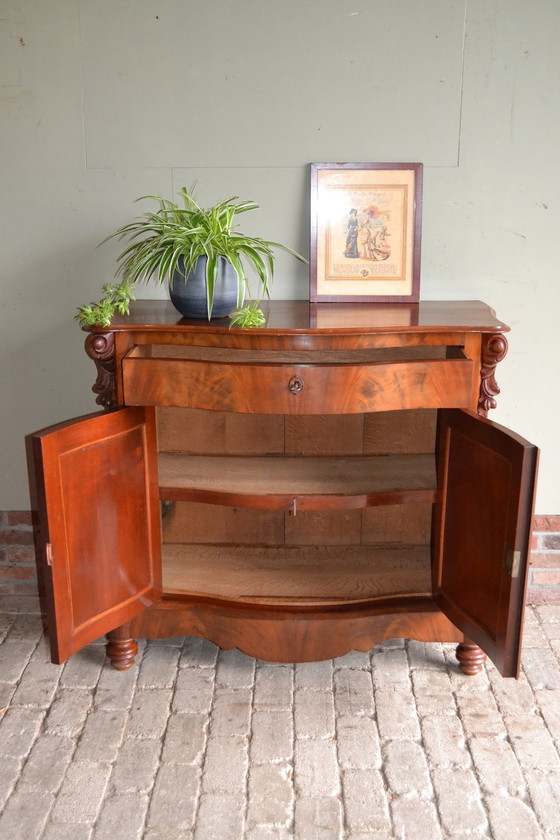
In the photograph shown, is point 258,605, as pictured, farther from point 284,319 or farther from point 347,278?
point 347,278

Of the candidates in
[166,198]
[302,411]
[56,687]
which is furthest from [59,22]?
[56,687]

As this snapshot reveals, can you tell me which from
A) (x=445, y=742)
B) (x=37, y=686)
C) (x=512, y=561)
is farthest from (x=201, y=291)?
(x=445, y=742)

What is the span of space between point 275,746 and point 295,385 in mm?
1006

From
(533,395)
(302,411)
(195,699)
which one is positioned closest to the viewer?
(302,411)

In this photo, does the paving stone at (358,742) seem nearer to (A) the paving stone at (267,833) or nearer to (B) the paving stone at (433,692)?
(B) the paving stone at (433,692)

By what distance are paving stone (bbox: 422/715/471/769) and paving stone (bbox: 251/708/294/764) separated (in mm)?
386

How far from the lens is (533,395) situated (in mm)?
2799

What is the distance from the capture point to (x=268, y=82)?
2537 millimetres

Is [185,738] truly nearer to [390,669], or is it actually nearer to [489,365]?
[390,669]

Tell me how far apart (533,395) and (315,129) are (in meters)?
1.18

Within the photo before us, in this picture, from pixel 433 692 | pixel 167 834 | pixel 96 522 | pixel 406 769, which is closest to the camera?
pixel 167 834

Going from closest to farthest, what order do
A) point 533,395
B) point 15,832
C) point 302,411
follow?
point 15,832, point 302,411, point 533,395

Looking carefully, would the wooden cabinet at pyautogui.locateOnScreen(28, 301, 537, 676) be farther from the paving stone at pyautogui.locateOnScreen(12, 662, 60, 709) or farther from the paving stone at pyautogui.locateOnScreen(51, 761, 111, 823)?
the paving stone at pyautogui.locateOnScreen(51, 761, 111, 823)

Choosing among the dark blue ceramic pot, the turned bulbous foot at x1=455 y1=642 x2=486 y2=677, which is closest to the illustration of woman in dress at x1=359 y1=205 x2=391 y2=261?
the dark blue ceramic pot
